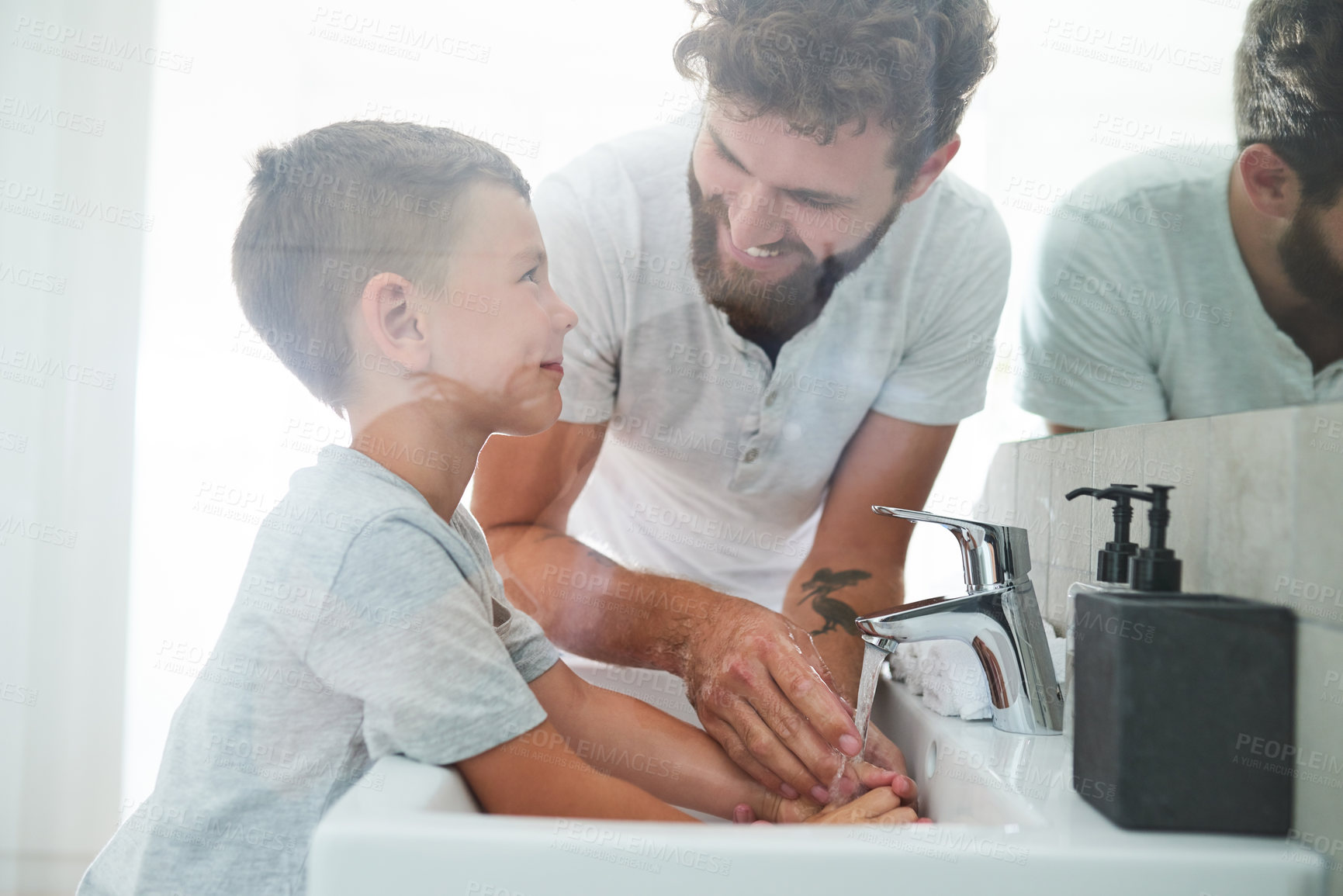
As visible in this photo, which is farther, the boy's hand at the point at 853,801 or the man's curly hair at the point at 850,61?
the man's curly hair at the point at 850,61

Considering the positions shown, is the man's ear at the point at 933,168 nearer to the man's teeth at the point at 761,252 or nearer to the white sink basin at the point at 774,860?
the man's teeth at the point at 761,252

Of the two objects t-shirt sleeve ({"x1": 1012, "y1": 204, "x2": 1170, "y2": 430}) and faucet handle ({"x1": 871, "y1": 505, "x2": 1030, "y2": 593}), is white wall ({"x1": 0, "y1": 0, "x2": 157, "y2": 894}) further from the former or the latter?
t-shirt sleeve ({"x1": 1012, "y1": 204, "x2": 1170, "y2": 430})

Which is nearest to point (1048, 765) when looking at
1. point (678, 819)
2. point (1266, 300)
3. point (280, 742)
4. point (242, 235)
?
point (678, 819)

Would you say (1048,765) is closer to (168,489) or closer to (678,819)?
(678,819)

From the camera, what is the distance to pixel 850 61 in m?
0.80

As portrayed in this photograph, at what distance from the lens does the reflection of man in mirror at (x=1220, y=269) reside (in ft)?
2.09

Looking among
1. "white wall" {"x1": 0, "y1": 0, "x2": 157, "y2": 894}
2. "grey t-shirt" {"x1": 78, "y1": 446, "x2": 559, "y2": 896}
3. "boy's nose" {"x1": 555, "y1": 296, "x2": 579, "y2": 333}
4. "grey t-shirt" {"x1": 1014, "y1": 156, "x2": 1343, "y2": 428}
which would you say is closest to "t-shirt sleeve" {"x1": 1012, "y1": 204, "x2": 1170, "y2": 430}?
"grey t-shirt" {"x1": 1014, "y1": 156, "x2": 1343, "y2": 428}

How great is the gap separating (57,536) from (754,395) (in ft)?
2.32

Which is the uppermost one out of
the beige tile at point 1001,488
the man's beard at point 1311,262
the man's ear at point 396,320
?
the man's beard at point 1311,262

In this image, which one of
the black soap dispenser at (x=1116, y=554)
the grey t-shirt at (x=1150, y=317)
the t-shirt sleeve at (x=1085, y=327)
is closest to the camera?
the black soap dispenser at (x=1116, y=554)

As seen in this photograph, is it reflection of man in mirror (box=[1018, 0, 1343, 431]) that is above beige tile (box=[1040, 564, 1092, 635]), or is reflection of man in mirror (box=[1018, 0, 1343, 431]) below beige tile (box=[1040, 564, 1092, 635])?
above

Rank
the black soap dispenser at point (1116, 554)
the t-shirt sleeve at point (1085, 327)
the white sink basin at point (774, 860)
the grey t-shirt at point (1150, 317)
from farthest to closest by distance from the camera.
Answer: the t-shirt sleeve at point (1085, 327), the grey t-shirt at point (1150, 317), the black soap dispenser at point (1116, 554), the white sink basin at point (774, 860)

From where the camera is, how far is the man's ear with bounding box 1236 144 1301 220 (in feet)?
2.18

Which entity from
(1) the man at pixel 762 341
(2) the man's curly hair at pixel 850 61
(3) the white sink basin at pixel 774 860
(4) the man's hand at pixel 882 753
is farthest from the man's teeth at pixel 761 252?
(3) the white sink basin at pixel 774 860
